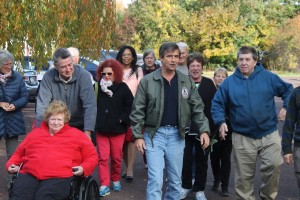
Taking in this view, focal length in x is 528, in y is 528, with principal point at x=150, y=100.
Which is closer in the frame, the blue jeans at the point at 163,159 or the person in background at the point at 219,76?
the blue jeans at the point at 163,159

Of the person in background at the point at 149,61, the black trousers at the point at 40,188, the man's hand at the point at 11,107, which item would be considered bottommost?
the black trousers at the point at 40,188

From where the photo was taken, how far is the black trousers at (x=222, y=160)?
23.5 ft

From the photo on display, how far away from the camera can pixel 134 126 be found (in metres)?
5.50

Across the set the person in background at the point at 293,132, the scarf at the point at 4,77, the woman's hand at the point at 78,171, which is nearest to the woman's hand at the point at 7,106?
the scarf at the point at 4,77

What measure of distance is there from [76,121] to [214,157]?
7.48 feet

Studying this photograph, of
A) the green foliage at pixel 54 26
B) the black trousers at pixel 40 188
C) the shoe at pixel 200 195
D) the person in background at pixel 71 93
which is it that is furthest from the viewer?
the green foliage at pixel 54 26

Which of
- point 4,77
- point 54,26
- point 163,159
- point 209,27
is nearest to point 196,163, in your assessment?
point 163,159

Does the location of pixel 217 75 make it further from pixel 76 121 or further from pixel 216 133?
pixel 76 121

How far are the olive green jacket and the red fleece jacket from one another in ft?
1.80

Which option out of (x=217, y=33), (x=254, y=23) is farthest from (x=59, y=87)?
(x=254, y=23)

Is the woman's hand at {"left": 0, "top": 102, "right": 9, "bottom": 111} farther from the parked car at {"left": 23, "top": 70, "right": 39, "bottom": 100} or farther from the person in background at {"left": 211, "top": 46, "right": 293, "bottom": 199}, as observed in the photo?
the parked car at {"left": 23, "top": 70, "right": 39, "bottom": 100}

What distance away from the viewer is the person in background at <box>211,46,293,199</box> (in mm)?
5879

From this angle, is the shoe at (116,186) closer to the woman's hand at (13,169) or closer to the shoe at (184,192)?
the shoe at (184,192)

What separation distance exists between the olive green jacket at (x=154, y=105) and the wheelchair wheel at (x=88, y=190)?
0.66 m
